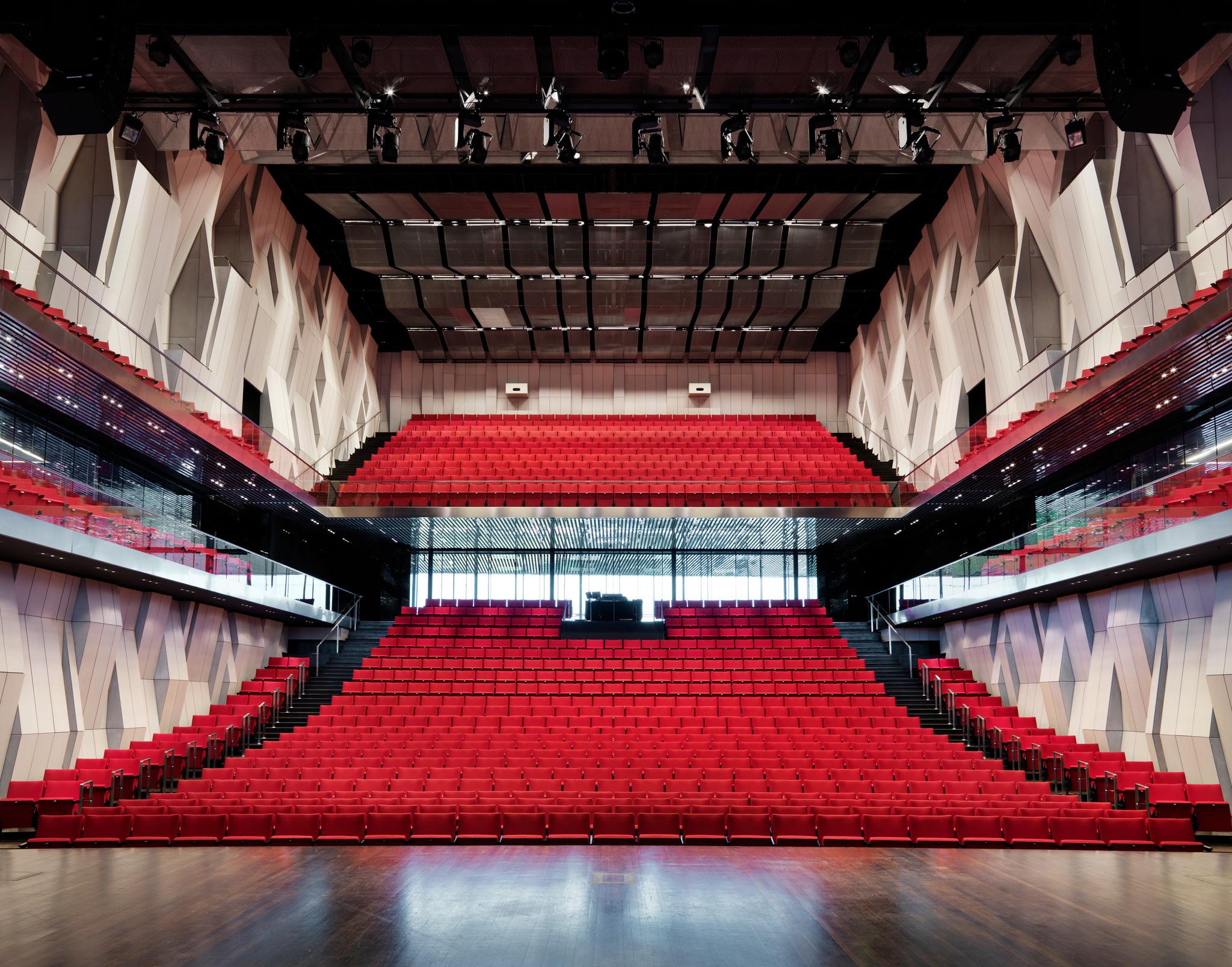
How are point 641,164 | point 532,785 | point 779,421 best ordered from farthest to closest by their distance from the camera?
point 779,421
point 641,164
point 532,785

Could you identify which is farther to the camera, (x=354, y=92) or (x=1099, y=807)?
(x=354, y=92)

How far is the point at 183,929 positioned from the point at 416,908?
1.42 metres

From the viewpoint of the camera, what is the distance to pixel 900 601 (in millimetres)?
17938

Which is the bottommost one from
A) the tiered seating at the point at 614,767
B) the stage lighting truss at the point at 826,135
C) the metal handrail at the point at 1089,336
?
the tiered seating at the point at 614,767

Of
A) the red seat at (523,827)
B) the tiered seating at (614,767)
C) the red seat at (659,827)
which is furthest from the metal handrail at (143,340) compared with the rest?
the red seat at (659,827)

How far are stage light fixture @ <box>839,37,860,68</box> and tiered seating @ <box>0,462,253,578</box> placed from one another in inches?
370

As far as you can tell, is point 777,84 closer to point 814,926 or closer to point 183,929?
point 814,926

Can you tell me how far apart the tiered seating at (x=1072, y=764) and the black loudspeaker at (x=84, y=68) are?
11.1 metres

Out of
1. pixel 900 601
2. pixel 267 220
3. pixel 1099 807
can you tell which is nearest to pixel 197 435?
pixel 267 220

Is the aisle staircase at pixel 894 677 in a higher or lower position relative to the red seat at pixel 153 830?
higher

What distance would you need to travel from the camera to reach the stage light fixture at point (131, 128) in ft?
35.8

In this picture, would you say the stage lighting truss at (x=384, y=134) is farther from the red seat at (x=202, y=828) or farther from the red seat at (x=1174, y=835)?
the red seat at (x=1174, y=835)

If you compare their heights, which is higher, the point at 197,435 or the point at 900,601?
the point at 197,435

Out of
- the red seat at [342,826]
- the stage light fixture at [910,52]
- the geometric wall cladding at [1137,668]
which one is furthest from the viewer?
the geometric wall cladding at [1137,668]
